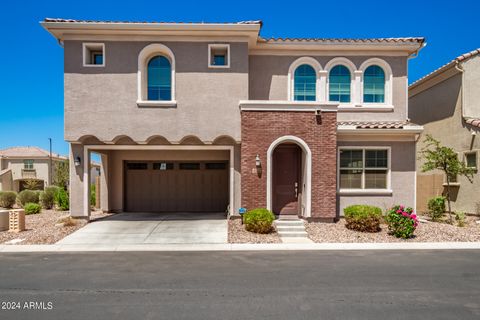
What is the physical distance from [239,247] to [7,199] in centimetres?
1513

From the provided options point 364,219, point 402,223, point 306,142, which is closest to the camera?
point 402,223

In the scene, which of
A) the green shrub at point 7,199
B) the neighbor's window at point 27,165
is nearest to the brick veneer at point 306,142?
the green shrub at point 7,199

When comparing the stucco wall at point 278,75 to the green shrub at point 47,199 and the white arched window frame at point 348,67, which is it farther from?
→ the green shrub at point 47,199

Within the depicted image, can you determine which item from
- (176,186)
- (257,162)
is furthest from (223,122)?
(176,186)

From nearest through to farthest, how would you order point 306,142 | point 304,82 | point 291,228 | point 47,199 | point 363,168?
point 291,228, point 306,142, point 363,168, point 304,82, point 47,199

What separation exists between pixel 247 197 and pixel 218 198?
3.88 m

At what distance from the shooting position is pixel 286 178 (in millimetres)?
12125

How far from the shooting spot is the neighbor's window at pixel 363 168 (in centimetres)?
1242

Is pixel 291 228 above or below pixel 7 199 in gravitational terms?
below

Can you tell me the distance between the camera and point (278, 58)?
13438 mm

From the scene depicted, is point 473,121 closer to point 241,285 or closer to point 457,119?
point 457,119

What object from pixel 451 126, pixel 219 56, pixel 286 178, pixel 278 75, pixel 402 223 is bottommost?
pixel 402 223

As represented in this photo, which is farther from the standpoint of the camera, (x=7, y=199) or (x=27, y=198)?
(x=27, y=198)

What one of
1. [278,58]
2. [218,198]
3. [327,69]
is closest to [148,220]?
[218,198]
